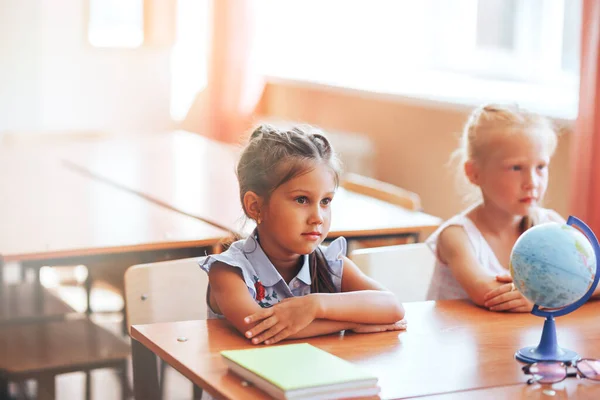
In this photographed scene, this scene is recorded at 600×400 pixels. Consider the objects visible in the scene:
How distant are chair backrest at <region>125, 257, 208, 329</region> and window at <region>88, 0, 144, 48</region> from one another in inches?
158

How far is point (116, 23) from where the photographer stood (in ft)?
19.7

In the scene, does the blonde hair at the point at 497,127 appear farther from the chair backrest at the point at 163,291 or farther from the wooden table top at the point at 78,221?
the wooden table top at the point at 78,221

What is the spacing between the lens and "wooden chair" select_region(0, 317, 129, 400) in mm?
2498

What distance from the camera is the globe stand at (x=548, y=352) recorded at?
1567mm

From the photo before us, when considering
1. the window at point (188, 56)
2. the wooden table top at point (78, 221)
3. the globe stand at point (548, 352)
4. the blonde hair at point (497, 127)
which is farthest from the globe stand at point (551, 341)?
the window at point (188, 56)

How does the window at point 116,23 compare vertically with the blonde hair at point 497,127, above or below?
above

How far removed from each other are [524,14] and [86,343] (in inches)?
108

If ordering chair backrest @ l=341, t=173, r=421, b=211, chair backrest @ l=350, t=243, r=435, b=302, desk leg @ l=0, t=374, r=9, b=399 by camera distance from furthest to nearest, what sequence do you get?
1. chair backrest @ l=341, t=173, r=421, b=211
2. desk leg @ l=0, t=374, r=9, b=399
3. chair backrest @ l=350, t=243, r=435, b=302

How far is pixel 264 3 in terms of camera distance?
6.09 meters

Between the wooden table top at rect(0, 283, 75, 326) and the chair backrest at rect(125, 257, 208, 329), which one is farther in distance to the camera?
the wooden table top at rect(0, 283, 75, 326)

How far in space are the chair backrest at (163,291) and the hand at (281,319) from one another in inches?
21.6

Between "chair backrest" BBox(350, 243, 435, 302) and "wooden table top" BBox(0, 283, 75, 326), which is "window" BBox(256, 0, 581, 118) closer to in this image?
"chair backrest" BBox(350, 243, 435, 302)

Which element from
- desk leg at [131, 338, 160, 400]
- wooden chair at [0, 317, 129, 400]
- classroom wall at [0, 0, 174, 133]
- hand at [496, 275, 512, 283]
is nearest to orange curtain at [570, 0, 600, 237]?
hand at [496, 275, 512, 283]

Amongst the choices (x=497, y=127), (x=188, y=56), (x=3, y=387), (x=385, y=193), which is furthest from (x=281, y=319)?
(x=188, y=56)
